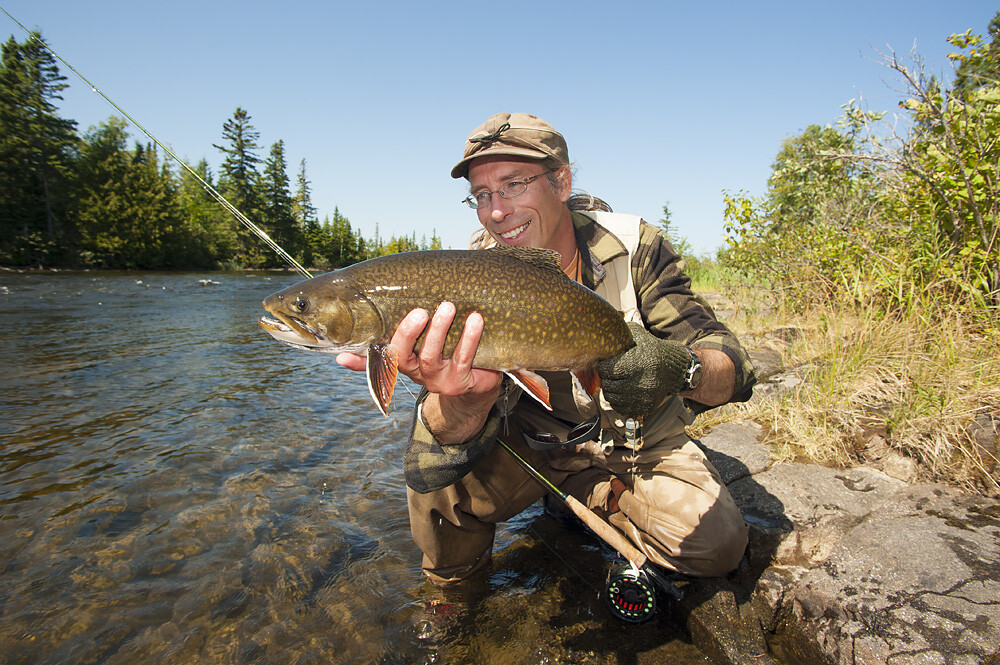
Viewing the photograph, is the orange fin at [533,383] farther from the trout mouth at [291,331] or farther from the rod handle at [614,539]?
the trout mouth at [291,331]

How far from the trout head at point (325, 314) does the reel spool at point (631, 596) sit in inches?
78.6

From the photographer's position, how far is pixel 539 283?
7.95ft

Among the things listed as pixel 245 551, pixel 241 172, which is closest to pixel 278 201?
pixel 241 172

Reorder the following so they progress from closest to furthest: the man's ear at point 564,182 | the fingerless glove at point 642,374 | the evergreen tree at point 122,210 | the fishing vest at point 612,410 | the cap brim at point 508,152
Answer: the fingerless glove at point 642,374, the fishing vest at point 612,410, the cap brim at point 508,152, the man's ear at point 564,182, the evergreen tree at point 122,210

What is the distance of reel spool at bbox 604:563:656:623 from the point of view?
273 cm

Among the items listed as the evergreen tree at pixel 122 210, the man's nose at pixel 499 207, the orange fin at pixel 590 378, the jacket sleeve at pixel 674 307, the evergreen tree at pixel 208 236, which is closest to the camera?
the orange fin at pixel 590 378

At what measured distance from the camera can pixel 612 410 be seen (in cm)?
315

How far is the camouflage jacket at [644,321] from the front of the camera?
9.18ft


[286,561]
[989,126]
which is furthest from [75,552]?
[989,126]

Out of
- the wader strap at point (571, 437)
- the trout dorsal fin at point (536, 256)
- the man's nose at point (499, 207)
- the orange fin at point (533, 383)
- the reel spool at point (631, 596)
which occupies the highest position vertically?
the man's nose at point (499, 207)

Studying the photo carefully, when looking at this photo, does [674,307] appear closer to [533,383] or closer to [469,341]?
[533,383]

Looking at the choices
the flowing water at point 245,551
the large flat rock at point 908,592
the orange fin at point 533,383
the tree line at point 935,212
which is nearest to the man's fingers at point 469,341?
the orange fin at point 533,383

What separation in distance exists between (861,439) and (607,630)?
8.62 ft

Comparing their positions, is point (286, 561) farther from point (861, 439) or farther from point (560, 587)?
point (861, 439)
